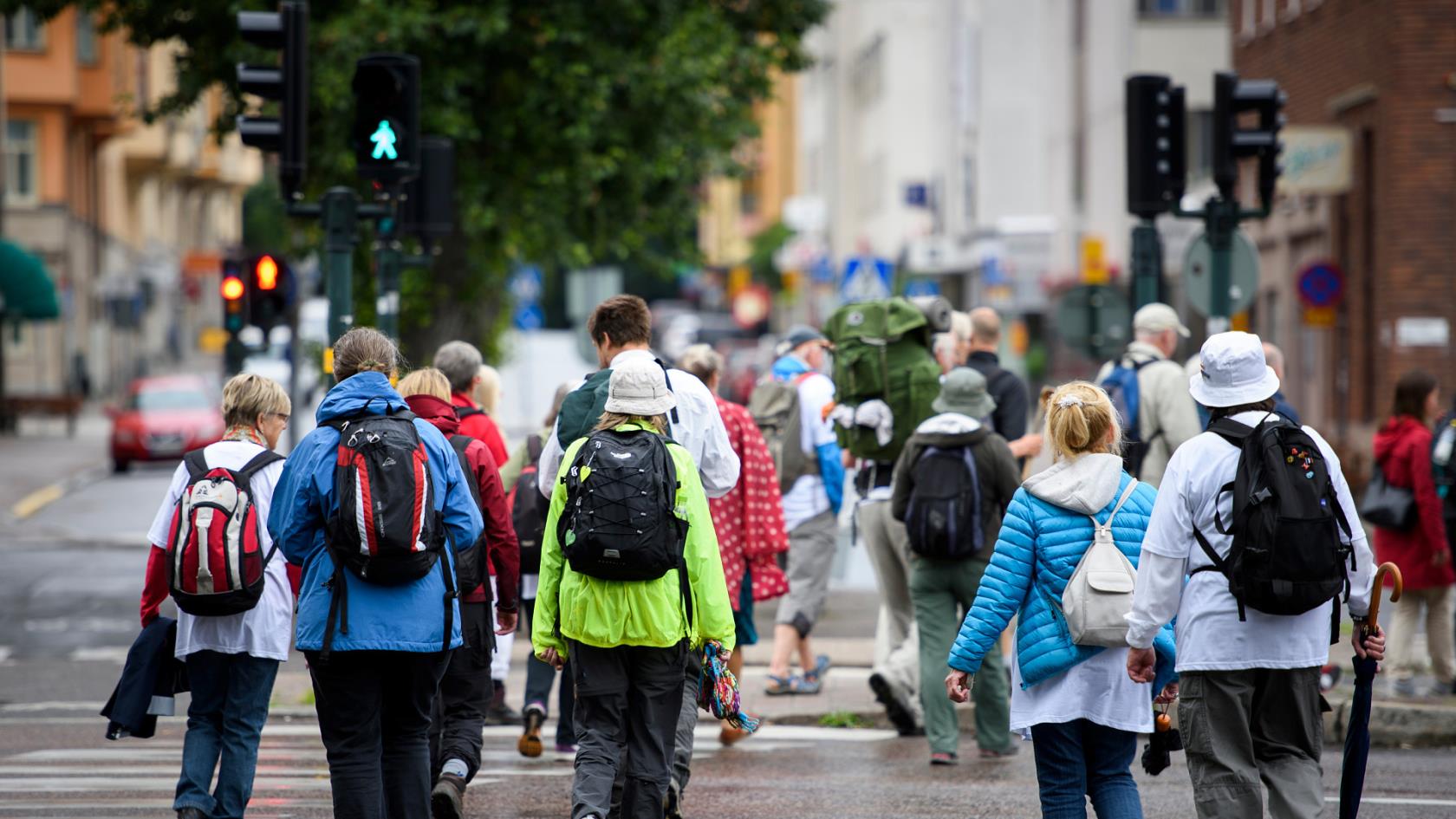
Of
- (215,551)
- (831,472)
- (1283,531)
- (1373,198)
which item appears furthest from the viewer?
(1373,198)

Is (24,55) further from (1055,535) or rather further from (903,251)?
(1055,535)

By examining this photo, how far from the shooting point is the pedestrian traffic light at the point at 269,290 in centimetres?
1496

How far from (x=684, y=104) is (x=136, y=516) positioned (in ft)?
27.5

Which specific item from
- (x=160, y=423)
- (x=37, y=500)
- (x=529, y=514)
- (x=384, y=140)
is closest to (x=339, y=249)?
(x=384, y=140)

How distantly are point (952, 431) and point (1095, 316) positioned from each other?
10.3 meters

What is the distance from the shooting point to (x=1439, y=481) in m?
11.5

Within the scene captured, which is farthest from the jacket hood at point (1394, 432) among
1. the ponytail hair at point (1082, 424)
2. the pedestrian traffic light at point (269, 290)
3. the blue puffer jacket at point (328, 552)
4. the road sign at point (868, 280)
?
the road sign at point (868, 280)

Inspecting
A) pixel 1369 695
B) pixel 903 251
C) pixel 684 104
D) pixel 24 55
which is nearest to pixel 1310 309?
pixel 684 104

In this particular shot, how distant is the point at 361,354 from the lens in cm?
700

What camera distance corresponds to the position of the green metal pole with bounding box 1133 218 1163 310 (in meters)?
13.9

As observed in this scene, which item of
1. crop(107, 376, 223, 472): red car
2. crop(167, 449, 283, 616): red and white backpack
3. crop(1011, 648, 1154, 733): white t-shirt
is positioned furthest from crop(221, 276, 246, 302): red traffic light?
crop(107, 376, 223, 472): red car

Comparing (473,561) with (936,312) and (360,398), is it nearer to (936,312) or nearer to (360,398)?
(360,398)

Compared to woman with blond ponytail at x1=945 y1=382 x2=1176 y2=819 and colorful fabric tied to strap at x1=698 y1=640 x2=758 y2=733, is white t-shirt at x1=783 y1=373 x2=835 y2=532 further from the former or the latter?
woman with blond ponytail at x1=945 y1=382 x2=1176 y2=819

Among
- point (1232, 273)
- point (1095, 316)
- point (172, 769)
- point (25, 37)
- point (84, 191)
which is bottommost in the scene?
point (172, 769)
